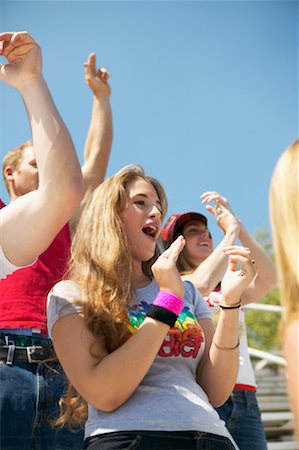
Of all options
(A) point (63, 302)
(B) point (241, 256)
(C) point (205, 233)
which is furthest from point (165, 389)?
(C) point (205, 233)

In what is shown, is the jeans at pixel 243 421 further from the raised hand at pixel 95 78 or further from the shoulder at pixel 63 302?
the raised hand at pixel 95 78

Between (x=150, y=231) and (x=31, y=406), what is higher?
(x=150, y=231)

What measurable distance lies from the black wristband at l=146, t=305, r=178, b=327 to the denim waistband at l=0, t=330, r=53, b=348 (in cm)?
62


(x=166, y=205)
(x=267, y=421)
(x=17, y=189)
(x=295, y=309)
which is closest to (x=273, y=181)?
(x=295, y=309)

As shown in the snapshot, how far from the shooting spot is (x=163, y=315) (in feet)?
6.72

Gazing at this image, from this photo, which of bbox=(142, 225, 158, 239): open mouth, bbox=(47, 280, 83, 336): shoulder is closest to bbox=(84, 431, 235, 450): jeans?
bbox=(47, 280, 83, 336): shoulder

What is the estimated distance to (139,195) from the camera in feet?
8.18

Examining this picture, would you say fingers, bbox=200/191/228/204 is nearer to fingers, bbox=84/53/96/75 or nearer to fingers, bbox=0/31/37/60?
fingers, bbox=84/53/96/75

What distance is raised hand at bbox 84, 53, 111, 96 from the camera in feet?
13.1

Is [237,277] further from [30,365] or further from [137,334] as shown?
[30,365]

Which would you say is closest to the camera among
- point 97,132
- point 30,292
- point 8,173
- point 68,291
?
point 68,291

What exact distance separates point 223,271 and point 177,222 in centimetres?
58

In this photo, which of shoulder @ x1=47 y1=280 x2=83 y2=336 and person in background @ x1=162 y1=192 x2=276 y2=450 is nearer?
shoulder @ x1=47 y1=280 x2=83 y2=336

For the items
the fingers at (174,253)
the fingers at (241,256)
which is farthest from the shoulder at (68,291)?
the fingers at (241,256)
